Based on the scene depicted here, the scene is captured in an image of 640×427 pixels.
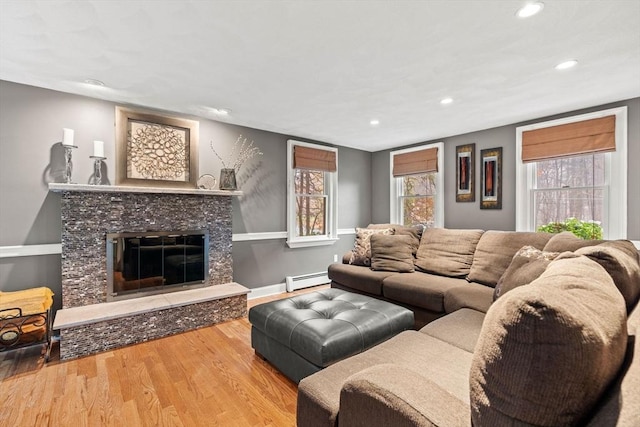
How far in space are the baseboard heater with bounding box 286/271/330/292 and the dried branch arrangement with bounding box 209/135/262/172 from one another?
69.3 inches

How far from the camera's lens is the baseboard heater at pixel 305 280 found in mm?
4345

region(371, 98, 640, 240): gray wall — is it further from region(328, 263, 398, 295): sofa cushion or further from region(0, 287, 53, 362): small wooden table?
region(0, 287, 53, 362): small wooden table

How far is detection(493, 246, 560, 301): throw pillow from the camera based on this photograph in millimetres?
1861

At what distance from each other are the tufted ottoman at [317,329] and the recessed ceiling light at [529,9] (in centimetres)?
204

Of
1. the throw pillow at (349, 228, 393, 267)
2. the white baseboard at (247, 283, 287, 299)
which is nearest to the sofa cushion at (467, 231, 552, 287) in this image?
the throw pillow at (349, 228, 393, 267)

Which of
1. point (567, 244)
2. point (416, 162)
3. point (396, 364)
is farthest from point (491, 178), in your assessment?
point (396, 364)

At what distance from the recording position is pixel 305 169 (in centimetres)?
459

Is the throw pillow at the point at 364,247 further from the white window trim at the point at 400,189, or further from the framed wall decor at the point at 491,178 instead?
the framed wall decor at the point at 491,178

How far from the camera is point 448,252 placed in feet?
10.9

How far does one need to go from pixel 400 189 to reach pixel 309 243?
1.90 m

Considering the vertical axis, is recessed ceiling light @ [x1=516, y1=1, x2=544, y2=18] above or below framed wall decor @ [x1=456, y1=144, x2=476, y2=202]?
above

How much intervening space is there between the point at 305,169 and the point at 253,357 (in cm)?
284

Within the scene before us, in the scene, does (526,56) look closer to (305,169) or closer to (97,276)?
(305,169)

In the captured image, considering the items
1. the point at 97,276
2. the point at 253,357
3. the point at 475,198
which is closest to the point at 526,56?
the point at 475,198
